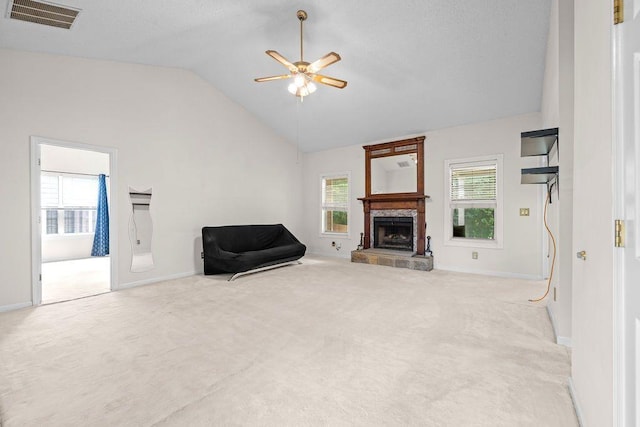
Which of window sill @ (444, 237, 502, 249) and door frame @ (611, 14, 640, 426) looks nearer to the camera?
door frame @ (611, 14, 640, 426)

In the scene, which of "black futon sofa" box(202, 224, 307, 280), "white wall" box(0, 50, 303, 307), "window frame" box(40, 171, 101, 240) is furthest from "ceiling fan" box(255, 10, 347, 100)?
"window frame" box(40, 171, 101, 240)

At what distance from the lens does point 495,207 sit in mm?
4988

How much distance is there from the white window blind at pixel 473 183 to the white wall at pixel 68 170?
7.45 m

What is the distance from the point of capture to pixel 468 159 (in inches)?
203

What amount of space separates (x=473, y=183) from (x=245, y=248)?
4.31 meters

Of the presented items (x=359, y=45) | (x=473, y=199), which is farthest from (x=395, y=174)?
(x=359, y=45)

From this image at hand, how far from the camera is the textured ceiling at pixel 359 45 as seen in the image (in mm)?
3158

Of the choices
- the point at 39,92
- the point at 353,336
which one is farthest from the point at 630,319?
the point at 39,92

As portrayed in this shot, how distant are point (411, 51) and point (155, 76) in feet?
12.5

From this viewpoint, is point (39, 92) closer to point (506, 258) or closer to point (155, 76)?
point (155, 76)

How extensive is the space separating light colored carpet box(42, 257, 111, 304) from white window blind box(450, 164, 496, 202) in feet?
19.2

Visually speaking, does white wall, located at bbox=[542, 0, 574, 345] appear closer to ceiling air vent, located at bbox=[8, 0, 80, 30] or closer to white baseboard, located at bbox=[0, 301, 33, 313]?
ceiling air vent, located at bbox=[8, 0, 80, 30]

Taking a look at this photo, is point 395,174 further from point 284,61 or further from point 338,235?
point 284,61

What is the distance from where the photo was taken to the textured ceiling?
3.16m
